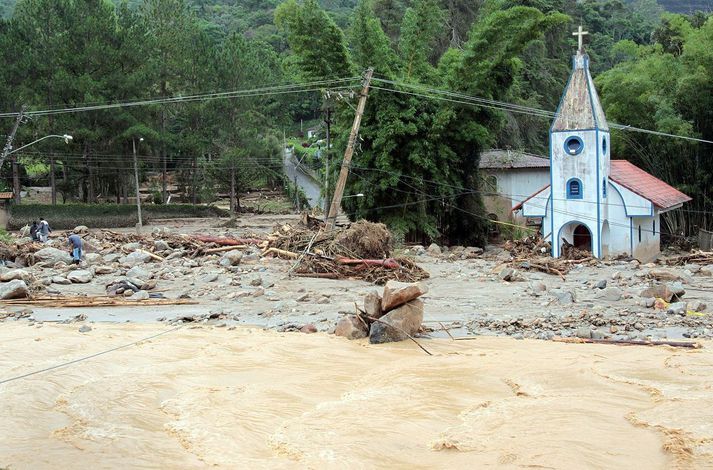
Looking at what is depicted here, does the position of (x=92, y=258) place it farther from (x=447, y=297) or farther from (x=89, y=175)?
(x=89, y=175)

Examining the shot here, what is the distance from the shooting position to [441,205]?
1420 inches

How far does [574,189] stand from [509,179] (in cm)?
1188

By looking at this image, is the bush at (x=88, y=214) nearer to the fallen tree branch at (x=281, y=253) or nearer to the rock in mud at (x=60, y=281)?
the fallen tree branch at (x=281, y=253)

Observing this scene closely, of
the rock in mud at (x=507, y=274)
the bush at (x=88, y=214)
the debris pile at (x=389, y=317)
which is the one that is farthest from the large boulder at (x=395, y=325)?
the bush at (x=88, y=214)

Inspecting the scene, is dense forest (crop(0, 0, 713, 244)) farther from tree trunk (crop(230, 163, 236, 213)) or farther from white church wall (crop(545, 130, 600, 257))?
white church wall (crop(545, 130, 600, 257))

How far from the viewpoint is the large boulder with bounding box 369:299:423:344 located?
1450cm

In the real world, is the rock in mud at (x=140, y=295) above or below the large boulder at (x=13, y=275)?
below

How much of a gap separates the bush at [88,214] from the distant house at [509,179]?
1958 cm

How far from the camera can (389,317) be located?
575 inches

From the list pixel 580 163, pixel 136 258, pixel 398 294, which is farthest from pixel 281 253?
pixel 580 163

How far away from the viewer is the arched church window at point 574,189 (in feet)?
99.8

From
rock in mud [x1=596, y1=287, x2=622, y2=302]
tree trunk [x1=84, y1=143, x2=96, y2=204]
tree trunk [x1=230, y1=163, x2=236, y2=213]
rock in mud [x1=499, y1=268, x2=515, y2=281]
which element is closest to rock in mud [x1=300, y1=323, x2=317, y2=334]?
rock in mud [x1=596, y1=287, x2=622, y2=302]

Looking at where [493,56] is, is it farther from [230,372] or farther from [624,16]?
[624,16]

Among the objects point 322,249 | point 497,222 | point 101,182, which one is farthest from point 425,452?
point 101,182
